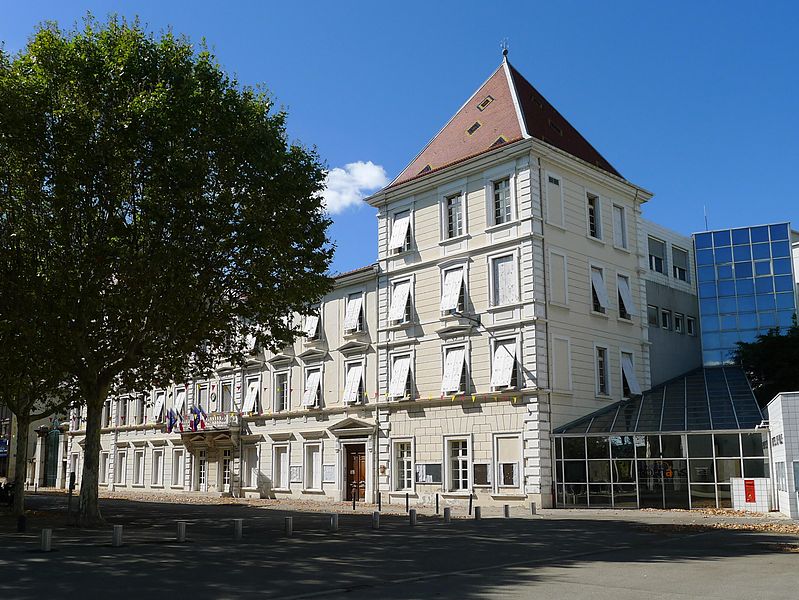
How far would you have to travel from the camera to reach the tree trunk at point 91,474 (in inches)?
933

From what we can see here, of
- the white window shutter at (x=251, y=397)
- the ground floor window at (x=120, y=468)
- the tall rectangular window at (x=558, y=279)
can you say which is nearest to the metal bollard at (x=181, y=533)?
the tall rectangular window at (x=558, y=279)

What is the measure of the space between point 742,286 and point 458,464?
19145mm

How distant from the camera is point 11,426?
69938 mm

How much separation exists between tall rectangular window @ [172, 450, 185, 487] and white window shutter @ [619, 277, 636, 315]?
94.5 ft

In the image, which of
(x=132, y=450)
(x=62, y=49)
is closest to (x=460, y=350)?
(x=62, y=49)

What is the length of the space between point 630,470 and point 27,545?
67.2ft

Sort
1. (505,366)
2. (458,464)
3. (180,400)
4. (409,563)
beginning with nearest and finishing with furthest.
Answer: (409,563)
(505,366)
(458,464)
(180,400)

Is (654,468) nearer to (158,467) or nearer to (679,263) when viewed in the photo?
(679,263)

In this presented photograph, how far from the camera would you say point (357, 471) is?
38844mm

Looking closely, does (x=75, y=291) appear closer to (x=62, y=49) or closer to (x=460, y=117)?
(x=62, y=49)

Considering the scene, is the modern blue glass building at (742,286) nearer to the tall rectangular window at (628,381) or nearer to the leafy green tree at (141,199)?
the tall rectangular window at (628,381)

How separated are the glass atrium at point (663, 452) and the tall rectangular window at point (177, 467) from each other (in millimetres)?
27518

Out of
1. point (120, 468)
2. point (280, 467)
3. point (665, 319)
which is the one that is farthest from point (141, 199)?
point (120, 468)

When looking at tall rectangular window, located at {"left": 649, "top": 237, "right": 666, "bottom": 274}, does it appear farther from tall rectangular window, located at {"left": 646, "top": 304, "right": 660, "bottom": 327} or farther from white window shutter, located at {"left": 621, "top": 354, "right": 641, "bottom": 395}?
white window shutter, located at {"left": 621, "top": 354, "right": 641, "bottom": 395}
